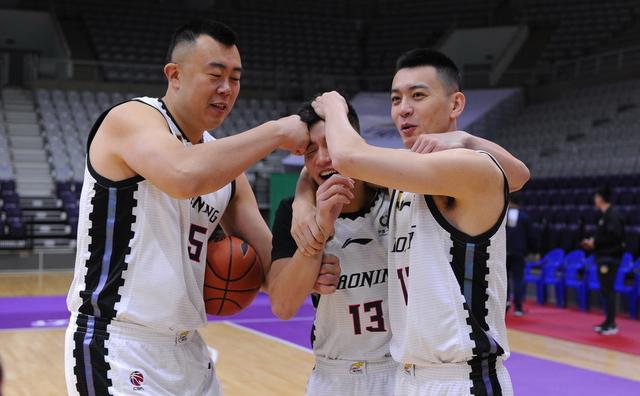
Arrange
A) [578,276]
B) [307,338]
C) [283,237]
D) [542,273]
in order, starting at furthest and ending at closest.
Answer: [542,273], [578,276], [307,338], [283,237]

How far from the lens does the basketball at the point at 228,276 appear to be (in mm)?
2723

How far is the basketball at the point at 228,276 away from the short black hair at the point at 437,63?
2.98 ft

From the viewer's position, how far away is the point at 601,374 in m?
6.57

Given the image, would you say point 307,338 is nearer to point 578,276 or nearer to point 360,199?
point 578,276

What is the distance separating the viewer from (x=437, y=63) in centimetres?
254

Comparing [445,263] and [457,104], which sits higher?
[457,104]

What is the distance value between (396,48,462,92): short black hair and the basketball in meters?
0.91

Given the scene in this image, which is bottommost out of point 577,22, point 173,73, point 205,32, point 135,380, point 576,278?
point 576,278

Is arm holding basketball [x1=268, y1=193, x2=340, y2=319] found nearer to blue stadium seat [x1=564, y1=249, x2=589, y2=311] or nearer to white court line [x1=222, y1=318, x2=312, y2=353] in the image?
white court line [x1=222, y1=318, x2=312, y2=353]

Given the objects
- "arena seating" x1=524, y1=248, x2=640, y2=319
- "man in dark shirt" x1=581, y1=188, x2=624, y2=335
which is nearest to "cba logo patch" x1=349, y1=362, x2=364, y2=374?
"man in dark shirt" x1=581, y1=188, x2=624, y2=335

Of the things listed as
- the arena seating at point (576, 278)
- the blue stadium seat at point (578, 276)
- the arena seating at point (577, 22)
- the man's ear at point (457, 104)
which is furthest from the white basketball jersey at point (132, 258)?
the arena seating at point (577, 22)

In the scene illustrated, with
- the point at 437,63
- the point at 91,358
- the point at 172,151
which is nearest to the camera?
the point at 172,151

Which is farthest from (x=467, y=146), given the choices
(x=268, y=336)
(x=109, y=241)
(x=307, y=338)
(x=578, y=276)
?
(x=578, y=276)

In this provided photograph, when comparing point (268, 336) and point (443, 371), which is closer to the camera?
point (443, 371)
